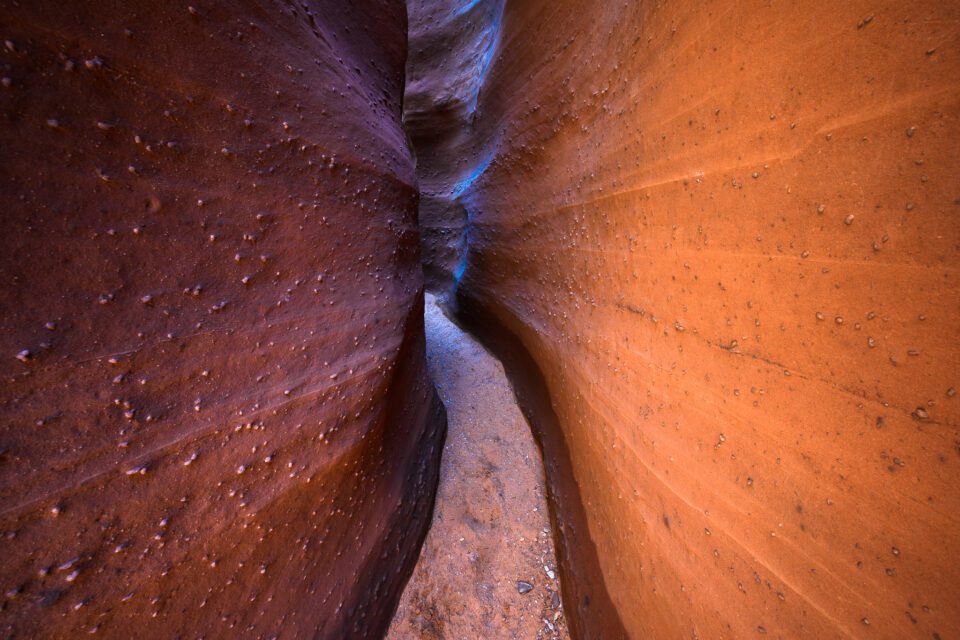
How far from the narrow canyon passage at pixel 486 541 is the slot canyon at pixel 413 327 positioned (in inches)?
0.8

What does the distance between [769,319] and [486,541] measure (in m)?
1.65

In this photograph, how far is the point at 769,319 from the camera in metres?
0.78

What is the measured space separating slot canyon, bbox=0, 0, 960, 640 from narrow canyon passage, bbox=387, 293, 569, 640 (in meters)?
0.02

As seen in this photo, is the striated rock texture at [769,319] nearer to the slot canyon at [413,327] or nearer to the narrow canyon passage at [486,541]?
the slot canyon at [413,327]

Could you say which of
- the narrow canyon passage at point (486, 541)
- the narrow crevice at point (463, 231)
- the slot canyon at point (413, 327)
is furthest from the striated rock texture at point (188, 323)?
the narrow crevice at point (463, 231)

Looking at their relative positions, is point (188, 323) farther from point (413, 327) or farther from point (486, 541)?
point (486, 541)

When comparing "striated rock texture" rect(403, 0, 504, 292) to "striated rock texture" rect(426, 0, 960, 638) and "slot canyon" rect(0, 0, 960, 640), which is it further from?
"striated rock texture" rect(426, 0, 960, 638)

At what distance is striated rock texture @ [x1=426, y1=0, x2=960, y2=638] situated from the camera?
56cm

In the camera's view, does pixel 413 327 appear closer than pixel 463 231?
Yes

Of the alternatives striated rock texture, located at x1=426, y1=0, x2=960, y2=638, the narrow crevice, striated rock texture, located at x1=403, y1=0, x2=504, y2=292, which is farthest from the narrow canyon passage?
striated rock texture, located at x1=403, y1=0, x2=504, y2=292

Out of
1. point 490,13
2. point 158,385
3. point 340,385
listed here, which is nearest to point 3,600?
point 158,385

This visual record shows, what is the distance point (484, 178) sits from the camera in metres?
2.65

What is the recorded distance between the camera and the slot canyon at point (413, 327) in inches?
23.9

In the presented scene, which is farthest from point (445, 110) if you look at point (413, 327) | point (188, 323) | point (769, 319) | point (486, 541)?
point (486, 541)
